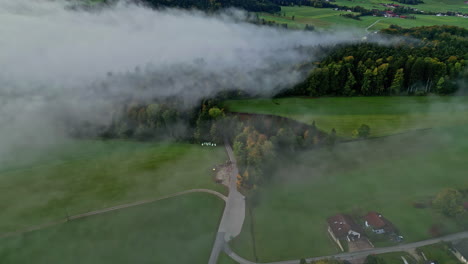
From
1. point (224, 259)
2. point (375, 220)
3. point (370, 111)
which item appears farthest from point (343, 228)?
point (370, 111)

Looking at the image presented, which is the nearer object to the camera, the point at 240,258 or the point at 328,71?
the point at 240,258

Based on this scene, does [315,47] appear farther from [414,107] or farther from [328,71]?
[414,107]

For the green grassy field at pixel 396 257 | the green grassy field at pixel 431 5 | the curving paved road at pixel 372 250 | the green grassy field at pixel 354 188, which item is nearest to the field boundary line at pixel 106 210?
the green grassy field at pixel 354 188

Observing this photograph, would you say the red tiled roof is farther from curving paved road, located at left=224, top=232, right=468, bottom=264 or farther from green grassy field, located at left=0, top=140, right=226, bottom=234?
green grassy field, located at left=0, top=140, right=226, bottom=234

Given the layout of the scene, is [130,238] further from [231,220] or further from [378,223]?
[378,223]

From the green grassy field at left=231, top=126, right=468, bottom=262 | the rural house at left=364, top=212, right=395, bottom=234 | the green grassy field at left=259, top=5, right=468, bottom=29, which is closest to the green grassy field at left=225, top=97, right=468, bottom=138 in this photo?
the green grassy field at left=231, top=126, right=468, bottom=262

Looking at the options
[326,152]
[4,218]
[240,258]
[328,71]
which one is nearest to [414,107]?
[328,71]
